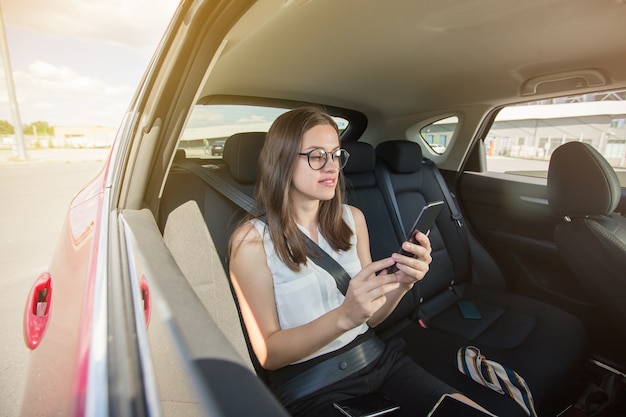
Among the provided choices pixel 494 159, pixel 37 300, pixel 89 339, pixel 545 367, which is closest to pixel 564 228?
pixel 545 367

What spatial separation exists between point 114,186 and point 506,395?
181 cm

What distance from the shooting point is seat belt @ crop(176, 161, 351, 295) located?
1407 mm

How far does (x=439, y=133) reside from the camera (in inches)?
131

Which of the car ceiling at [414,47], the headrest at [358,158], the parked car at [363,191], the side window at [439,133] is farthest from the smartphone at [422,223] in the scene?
the side window at [439,133]

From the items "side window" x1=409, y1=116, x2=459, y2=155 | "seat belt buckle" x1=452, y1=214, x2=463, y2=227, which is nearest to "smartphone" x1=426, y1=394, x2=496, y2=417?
"seat belt buckle" x1=452, y1=214, x2=463, y2=227

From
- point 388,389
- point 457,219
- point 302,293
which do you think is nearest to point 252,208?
point 302,293

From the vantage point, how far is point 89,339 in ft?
2.12

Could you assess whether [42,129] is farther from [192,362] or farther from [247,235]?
[192,362]

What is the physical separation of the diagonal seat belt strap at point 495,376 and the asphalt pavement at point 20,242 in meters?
2.06

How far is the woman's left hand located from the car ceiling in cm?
85

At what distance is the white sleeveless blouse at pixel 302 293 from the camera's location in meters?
1.29

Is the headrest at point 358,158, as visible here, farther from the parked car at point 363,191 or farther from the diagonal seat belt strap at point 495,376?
the diagonal seat belt strap at point 495,376

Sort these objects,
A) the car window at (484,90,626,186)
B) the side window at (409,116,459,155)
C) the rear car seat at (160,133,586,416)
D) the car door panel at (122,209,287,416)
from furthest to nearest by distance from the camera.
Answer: the side window at (409,116,459,155) < the car window at (484,90,626,186) < the rear car seat at (160,133,586,416) < the car door panel at (122,209,287,416)

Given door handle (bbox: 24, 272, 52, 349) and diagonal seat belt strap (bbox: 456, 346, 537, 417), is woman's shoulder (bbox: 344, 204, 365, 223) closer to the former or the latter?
diagonal seat belt strap (bbox: 456, 346, 537, 417)
